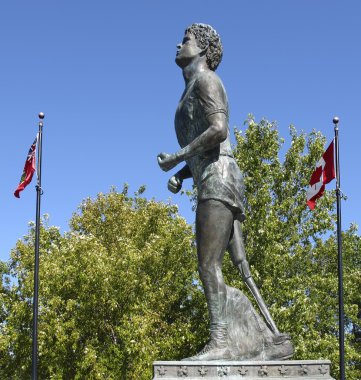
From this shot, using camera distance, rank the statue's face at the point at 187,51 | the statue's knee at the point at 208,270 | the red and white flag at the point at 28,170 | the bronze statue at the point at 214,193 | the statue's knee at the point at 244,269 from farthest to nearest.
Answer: the red and white flag at the point at 28,170 → the statue's face at the point at 187,51 → the statue's knee at the point at 244,269 → the statue's knee at the point at 208,270 → the bronze statue at the point at 214,193

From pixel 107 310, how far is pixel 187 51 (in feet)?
59.3

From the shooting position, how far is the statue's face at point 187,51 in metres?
8.43

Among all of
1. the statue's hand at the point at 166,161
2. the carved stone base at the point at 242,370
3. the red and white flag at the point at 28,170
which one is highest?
the red and white flag at the point at 28,170

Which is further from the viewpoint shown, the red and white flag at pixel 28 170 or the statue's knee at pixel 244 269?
the red and white flag at pixel 28 170

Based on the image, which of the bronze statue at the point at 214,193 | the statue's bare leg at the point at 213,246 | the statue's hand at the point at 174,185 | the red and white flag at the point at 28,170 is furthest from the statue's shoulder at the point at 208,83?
the red and white flag at the point at 28,170

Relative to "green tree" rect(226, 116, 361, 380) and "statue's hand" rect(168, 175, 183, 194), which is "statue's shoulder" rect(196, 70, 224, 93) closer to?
"statue's hand" rect(168, 175, 183, 194)

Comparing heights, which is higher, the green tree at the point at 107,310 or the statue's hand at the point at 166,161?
the statue's hand at the point at 166,161

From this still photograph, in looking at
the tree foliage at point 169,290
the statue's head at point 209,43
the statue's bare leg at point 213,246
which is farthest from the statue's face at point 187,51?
the tree foliage at point 169,290

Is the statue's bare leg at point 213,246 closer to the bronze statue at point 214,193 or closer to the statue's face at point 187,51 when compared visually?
the bronze statue at point 214,193

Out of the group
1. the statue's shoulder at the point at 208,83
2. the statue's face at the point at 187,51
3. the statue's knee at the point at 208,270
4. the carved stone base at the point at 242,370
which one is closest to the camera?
the carved stone base at the point at 242,370

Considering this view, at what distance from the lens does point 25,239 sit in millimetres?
33438

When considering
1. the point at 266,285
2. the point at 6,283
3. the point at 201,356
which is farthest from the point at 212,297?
the point at 6,283

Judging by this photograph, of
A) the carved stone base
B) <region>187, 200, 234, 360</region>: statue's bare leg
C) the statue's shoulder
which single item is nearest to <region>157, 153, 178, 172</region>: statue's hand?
<region>187, 200, 234, 360</region>: statue's bare leg

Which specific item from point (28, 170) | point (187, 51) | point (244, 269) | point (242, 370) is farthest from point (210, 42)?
point (28, 170)
